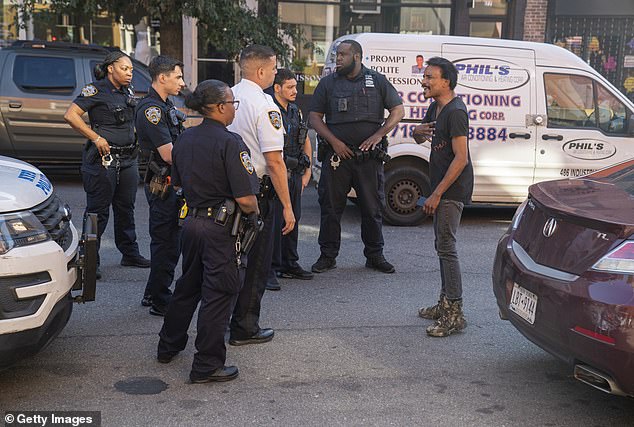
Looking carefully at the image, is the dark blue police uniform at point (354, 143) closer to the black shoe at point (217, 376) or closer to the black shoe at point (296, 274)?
the black shoe at point (296, 274)

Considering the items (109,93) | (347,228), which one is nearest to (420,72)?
(347,228)

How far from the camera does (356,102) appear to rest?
670 centimetres

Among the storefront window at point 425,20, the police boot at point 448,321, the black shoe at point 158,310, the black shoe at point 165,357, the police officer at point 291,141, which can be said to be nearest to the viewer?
the black shoe at point 165,357

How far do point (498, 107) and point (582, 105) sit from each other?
1.02 m

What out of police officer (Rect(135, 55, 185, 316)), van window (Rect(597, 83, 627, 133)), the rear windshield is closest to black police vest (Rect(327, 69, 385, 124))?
police officer (Rect(135, 55, 185, 316))

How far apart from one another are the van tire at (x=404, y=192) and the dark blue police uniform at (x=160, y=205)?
3731 millimetres

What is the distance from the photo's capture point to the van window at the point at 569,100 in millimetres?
8578

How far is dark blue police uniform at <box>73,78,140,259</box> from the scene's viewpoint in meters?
6.25

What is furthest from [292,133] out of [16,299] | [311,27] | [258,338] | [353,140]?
[311,27]

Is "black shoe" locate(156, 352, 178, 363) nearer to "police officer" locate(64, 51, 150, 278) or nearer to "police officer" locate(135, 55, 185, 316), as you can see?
"police officer" locate(135, 55, 185, 316)

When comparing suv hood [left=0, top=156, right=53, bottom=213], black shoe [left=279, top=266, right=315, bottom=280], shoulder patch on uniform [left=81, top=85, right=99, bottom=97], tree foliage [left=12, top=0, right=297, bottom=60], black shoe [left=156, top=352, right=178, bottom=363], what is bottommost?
black shoe [left=279, top=266, right=315, bottom=280]

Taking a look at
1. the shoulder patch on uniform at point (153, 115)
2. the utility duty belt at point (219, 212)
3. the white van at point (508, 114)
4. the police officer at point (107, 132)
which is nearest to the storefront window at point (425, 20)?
the white van at point (508, 114)

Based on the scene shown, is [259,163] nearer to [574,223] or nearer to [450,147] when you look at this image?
[450,147]

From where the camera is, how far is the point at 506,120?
8.57m
